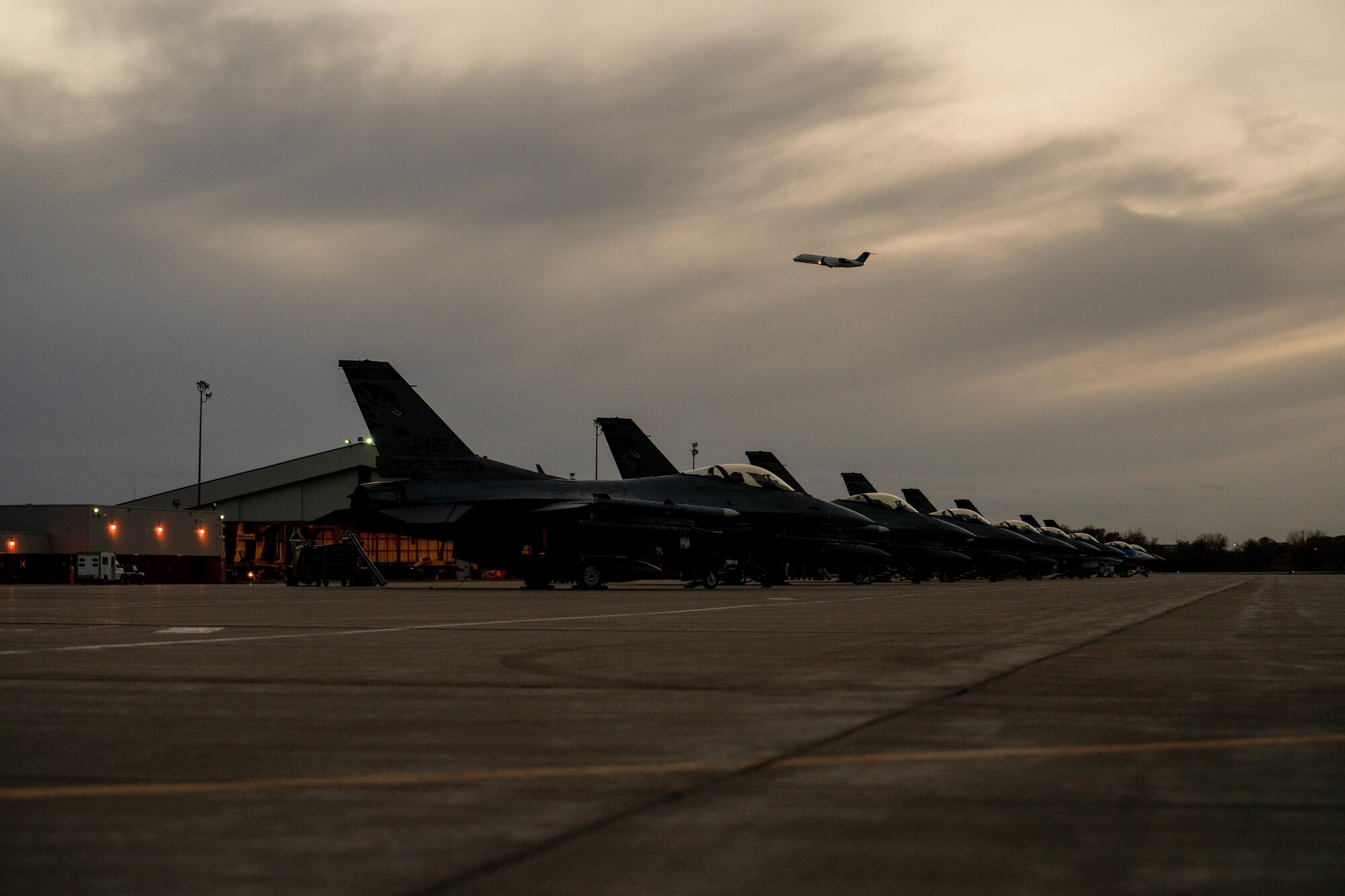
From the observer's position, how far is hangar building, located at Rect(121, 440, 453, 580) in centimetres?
7900

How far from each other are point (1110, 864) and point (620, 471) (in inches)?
1583

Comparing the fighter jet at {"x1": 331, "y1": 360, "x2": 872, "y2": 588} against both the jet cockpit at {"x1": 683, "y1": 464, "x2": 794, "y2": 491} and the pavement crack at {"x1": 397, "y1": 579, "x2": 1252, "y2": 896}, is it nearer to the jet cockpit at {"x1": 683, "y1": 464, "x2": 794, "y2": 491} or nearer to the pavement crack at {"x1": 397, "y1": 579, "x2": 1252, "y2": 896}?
the jet cockpit at {"x1": 683, "y1": 464, "x2": 794, "y2": 491}

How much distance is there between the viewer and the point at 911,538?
50.4 meters

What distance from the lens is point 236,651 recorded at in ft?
33.8

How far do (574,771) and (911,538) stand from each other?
155ft

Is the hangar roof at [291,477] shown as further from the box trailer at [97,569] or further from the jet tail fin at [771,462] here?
the jet tail fin at [771,462]

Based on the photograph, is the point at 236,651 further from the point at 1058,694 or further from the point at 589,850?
the point at 589,850

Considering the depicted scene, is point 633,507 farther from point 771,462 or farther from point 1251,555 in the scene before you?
point 1251,555

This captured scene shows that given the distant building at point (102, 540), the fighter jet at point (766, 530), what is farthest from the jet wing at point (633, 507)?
the distant building at point (102, 540)

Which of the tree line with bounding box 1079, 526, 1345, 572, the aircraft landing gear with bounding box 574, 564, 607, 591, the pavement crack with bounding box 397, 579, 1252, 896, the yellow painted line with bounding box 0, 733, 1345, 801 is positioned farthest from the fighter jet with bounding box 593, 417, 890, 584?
the tree line with bounding box 1079, 526, 1345, 572

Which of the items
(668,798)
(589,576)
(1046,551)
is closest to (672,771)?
(668,798)

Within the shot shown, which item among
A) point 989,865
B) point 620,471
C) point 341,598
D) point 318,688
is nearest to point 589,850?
point 989,865

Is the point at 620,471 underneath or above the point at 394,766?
above

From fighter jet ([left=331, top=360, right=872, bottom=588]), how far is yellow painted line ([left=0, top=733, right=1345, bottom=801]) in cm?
2849
